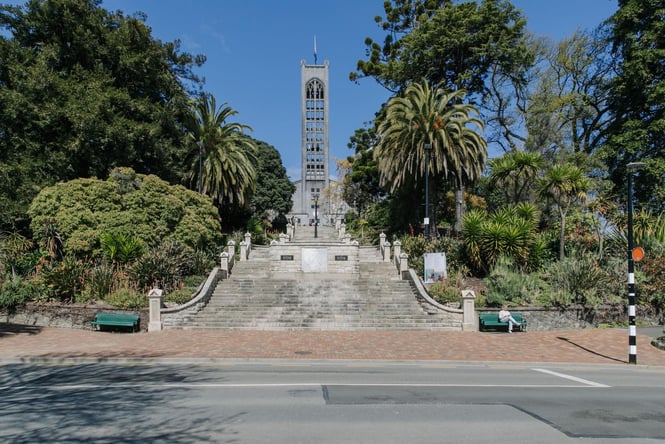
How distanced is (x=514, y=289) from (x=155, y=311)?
15.9 m

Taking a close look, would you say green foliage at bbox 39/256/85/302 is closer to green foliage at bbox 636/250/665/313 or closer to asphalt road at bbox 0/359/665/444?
asphalt road at bbox 0/359/665/444

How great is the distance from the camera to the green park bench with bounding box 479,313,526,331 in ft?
64.7

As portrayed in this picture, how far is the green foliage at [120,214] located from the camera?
77.4 ft

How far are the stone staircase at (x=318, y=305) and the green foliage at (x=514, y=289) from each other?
2.44m

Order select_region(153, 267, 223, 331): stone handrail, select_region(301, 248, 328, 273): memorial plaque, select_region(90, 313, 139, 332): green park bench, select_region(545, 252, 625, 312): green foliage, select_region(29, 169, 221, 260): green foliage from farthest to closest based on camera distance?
1. select_region(301, 248, 328, 273): memorial plaque
2. select_region(29, 169, 221, 260): green foliage
3. select_region(545, 252, 625, 312): green foliage
4. select_region(153, 267, 223, 331): stone handrail
5. select_region(90, 313, 139, 332): green park bench

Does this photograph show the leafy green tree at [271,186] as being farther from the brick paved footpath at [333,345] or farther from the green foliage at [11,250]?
the brick paved footpath at [333,345]

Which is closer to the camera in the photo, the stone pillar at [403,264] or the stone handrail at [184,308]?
the stone handrail at [184,308]

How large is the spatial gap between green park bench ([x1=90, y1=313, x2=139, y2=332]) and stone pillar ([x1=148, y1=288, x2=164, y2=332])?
67cm

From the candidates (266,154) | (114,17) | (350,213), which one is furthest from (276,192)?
(114,17)

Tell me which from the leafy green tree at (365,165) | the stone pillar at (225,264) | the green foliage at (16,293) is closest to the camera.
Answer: the green foliage at (16,293)

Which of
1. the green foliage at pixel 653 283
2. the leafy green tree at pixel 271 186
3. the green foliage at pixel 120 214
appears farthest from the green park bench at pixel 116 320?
the leafy green tree at pixel 271 186

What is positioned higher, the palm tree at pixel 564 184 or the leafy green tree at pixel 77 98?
the leafy green tree at pixel 77 98

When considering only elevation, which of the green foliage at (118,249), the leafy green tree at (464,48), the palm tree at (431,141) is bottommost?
the green foliage at (118,249)

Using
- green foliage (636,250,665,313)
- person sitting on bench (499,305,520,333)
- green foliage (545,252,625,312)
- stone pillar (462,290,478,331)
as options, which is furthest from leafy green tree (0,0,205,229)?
green foliage (636,250,665,313)
